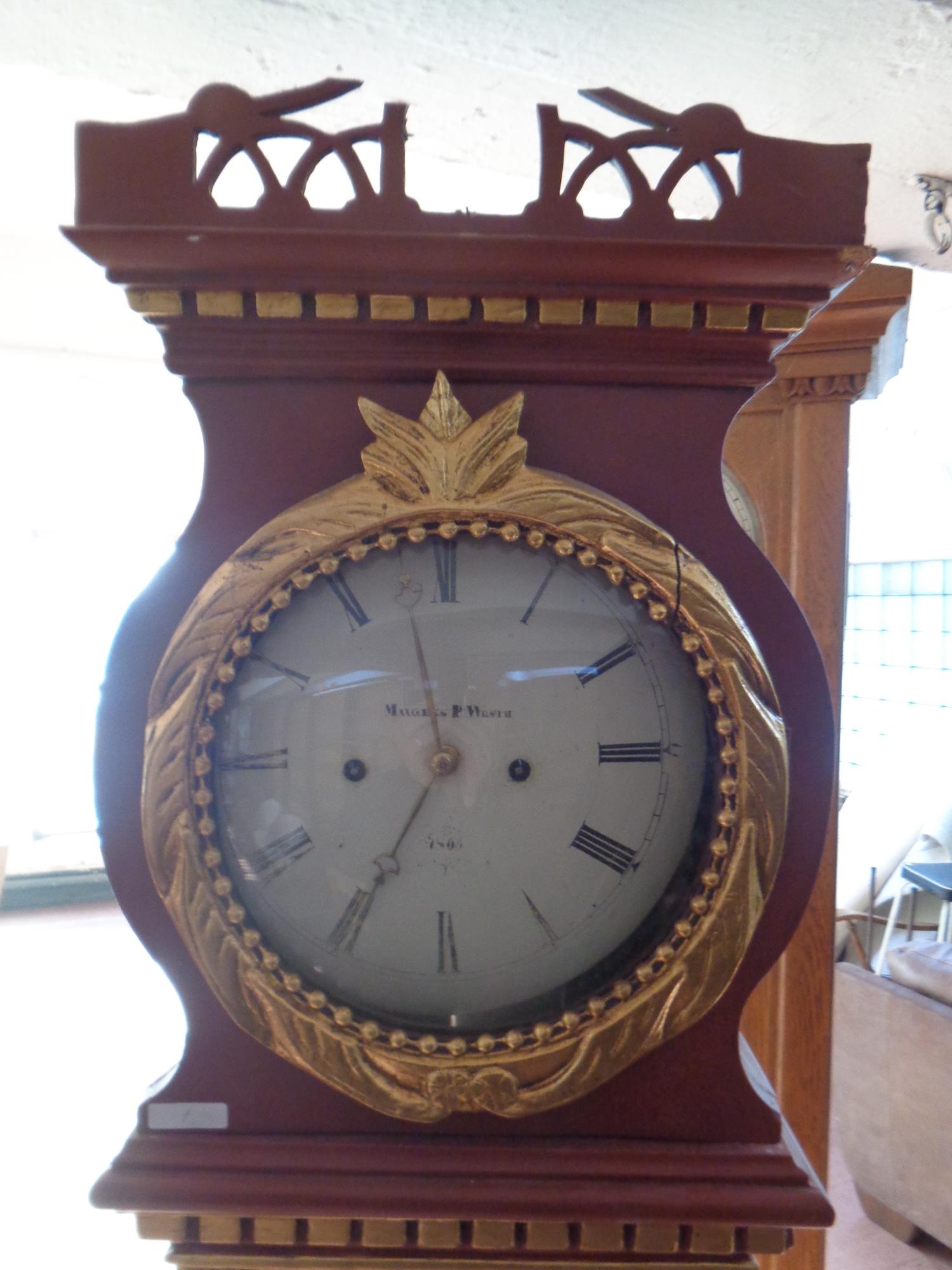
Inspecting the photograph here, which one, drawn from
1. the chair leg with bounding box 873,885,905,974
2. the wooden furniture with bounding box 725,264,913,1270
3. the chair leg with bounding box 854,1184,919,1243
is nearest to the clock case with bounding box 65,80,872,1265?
the wooden furniture with bounding box 725,264,913,1270

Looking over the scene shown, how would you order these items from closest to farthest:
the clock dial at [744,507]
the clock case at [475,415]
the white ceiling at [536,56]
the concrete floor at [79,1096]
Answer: the clock case at [475,415], the white ceiling at [536,56], the clock dial at [744,507], the concrete floor at [79,1096]

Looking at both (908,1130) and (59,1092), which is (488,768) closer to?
(908,1130)

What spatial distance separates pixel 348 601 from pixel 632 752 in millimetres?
177

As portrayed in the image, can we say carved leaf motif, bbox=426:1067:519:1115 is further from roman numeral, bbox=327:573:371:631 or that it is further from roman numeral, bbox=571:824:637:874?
roman numeral, bbox=327:573:371:631

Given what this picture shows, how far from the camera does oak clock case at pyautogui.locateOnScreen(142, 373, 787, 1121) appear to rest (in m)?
0.52

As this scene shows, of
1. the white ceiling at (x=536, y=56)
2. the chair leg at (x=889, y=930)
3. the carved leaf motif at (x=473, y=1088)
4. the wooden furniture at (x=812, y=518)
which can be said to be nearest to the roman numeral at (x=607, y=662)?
the carved leaf motif at (x=473, y=1088)

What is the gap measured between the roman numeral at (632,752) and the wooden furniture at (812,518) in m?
0.35

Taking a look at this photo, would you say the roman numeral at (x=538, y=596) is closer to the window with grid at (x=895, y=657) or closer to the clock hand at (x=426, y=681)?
the clock hand at (x=426, y=681)

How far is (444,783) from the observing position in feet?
1.74

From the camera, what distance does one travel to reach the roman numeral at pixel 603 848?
1.74 ft

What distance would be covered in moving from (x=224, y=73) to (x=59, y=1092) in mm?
2158

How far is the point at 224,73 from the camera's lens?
89 centimetres

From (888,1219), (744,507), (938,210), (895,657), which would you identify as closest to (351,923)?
(744,507)

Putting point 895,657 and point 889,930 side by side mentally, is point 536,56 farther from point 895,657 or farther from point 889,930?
point 895,657
